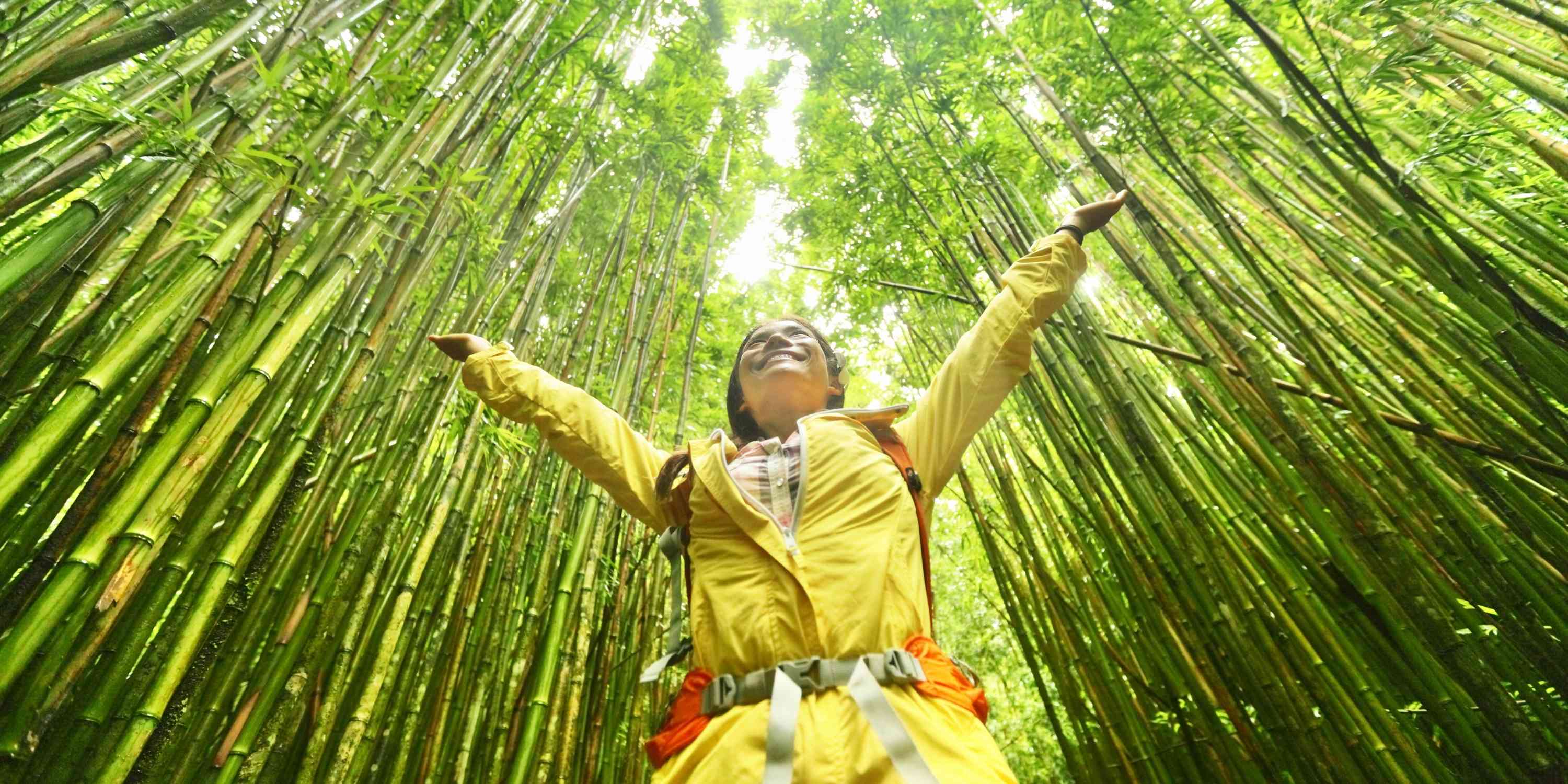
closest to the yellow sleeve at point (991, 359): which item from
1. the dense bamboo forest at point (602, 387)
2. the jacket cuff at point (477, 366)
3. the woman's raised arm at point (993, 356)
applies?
the woman's raised arm at point (993, 356)

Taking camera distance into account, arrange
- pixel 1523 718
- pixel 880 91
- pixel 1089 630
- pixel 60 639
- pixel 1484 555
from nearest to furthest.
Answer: pixel 60 639
pixel 1523 718
pixel 1484 555
pixel 1089 630
pixel 880 91

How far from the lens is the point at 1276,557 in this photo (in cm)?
137

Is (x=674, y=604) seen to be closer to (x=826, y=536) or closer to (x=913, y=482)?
(x=826, y=536)

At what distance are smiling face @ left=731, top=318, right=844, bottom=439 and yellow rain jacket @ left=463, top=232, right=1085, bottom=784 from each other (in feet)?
0.64

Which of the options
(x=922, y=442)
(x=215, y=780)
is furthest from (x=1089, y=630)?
(x=215, y=780)

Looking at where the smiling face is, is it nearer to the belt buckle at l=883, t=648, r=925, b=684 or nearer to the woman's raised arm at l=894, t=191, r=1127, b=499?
the woman's raised arm at l=894, t=191, r=1127, b=499

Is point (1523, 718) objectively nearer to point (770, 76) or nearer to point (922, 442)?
point (922, 442)

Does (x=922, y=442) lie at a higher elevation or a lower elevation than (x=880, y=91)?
lower

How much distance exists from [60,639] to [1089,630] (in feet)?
6.34

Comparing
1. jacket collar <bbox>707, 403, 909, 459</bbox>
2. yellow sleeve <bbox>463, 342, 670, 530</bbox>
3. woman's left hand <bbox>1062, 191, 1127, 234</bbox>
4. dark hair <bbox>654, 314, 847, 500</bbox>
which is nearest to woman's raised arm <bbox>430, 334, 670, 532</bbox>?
yellow sleeve <bbox>463, 342, 670, 530</bbox>

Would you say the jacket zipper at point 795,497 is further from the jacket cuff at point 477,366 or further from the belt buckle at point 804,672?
the jacket cuff at point 477,366

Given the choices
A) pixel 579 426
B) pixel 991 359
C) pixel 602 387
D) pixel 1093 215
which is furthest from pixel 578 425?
pixel 602 387

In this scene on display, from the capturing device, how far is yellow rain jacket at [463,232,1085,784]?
2.71ft

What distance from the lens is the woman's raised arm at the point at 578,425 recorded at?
1.21 metres
